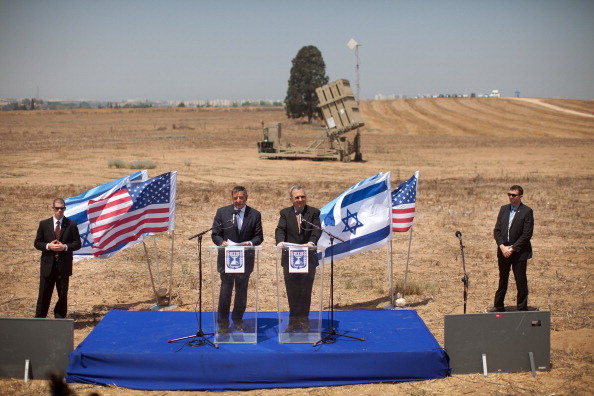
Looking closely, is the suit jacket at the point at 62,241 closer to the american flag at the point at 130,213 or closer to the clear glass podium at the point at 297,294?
the american flag at the point at 130,213

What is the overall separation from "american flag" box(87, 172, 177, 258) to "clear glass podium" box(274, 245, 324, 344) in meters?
3.43

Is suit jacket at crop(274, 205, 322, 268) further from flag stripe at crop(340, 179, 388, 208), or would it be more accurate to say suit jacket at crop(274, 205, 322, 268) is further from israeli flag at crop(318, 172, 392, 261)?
flag stripe at crop(340, 179, 388, 208)

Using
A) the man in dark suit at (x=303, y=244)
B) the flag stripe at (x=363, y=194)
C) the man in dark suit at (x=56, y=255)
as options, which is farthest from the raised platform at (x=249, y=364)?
the flag stripe at (x=363, y=194)

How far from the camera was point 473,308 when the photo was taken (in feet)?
36.7

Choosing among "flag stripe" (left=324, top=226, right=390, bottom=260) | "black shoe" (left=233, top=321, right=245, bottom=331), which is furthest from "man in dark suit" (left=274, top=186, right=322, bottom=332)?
"flag stripe" (left=324, top=226, right=390, bottom=260)

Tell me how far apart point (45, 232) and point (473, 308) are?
6997mm

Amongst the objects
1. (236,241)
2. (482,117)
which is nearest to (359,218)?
(236,241)

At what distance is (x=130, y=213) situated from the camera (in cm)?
1095

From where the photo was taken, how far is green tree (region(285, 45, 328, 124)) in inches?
3167

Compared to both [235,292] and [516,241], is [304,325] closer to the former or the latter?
[235,292]

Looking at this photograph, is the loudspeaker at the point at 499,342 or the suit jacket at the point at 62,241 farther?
the suit jacket at the point at 62,241

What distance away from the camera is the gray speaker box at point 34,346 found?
7.98 meters

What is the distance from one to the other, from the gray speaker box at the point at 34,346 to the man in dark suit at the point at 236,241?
6.30 feet

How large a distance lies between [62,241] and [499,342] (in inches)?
242
